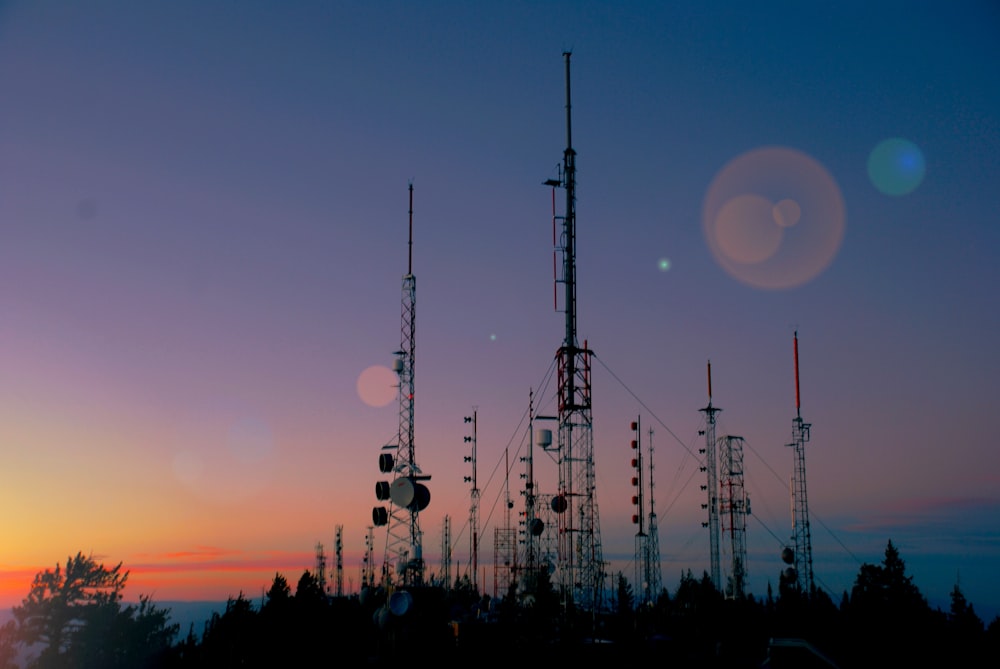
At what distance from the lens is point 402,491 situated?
58094 millimetres

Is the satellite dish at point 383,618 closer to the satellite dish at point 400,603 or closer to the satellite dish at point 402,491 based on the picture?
the satellite dish at point 400,603

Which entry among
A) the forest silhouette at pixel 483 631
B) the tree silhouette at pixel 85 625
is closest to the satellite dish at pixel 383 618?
the forest silhouette at pixel 483 631

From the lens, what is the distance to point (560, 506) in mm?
63781

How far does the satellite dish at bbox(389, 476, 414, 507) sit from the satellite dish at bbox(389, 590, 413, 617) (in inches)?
225

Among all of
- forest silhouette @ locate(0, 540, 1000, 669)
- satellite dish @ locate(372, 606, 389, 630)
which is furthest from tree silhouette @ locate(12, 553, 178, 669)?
satellite dish @ locate(372, 606, 389, 630)

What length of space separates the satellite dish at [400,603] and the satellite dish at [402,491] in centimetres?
571

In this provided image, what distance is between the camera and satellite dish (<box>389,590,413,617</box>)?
55625 millimetres

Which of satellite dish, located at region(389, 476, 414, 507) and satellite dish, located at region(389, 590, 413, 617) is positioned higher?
satellite dish, located at region(389, 476, 414, 507)

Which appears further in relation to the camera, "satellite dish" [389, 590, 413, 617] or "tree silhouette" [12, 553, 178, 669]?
"tree silhouette" [12, 553, 178, 669]

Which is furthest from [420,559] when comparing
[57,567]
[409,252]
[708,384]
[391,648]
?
[57,567]

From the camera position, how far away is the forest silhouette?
170 feet

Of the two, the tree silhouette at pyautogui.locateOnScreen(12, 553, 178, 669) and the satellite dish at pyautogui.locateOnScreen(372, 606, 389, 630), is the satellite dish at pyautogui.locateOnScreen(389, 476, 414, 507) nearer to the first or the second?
the satellite dish at pyautogui.locateOnScreen(372, 606, 389, 630)

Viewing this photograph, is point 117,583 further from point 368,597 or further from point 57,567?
point 368,597

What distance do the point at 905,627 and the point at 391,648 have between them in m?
37.5
